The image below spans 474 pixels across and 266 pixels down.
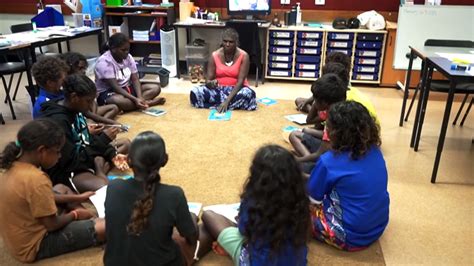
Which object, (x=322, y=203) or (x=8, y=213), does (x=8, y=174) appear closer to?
(x=8, y=213)

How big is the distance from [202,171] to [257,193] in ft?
4.67

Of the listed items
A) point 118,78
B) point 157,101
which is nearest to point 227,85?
point 157,101

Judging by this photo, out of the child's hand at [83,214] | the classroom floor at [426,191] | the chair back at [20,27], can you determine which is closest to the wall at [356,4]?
the classroom floor at [426,191]

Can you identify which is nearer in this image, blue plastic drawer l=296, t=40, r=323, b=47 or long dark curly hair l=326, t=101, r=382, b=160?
long dark curly hair l=326, t=101, r=382, b=160

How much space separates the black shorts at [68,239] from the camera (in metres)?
1.83

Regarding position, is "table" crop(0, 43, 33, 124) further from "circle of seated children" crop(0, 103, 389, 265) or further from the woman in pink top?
"circle of seated children" crop(0, 103, 389, 265)

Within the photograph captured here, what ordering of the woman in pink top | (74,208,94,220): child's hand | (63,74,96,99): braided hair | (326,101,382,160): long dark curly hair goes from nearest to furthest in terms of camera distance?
(326,101,382,160): long dark curly hair < (74,208,94,220): child's hand < (63,74,96,99): braided hair < the woman in pink top

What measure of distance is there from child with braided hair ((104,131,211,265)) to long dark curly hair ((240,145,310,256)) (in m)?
0.28

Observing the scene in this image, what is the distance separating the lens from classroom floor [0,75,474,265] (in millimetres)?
2039

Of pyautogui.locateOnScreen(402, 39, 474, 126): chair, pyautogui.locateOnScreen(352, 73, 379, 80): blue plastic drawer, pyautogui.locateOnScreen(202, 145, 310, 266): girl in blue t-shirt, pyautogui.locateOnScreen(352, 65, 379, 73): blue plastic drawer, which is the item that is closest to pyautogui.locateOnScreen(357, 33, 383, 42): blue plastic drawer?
pyautogui.locateOnScreen(352, 65, 379, 73): blue plastic drawer

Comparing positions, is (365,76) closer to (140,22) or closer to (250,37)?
(250,37)

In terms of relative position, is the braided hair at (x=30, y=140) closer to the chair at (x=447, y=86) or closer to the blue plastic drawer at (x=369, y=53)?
the chair at (x=447, y=86)

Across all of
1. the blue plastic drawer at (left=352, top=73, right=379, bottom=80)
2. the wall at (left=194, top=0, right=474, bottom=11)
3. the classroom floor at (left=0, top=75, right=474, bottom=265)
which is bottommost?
the classroom floor at (left=0, top=75, right=474, bottom=265)

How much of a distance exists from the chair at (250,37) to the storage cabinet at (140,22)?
1.05 metres
